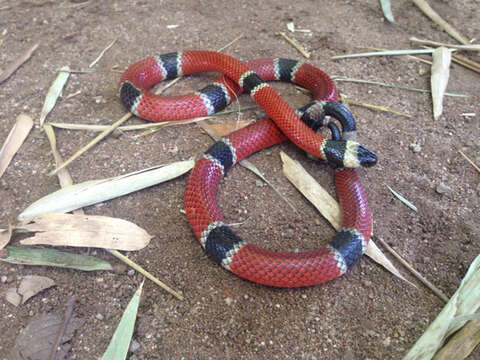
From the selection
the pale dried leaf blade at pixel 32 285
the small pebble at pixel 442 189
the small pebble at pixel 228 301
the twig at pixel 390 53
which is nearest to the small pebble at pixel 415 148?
the small pebble at pixel 442 189

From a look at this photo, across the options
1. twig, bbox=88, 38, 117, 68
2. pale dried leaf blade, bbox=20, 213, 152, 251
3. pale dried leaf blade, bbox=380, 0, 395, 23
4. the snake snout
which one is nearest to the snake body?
the snake snout

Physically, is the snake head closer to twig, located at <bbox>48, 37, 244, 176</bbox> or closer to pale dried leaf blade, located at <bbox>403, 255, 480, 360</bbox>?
pale dried leaf blade, located at <bbox>403, 255, 480, 360</bbox>

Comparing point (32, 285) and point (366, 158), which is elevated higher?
point (366, 158)

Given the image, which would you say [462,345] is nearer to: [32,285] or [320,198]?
[320,198]

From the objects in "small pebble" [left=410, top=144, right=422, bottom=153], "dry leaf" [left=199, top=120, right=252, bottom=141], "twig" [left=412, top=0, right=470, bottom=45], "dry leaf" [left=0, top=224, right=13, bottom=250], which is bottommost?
"dry leaf" [left=0, top=224, right=13, bottom=250]

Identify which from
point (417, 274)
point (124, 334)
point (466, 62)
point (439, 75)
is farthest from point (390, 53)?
point (124, 334)
